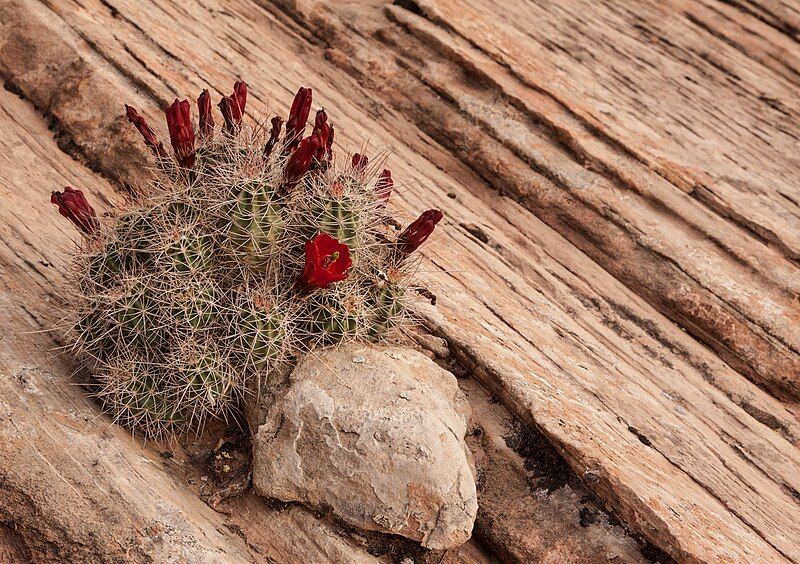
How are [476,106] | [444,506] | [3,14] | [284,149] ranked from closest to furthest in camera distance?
[444,506] < [284,149] < [3,14] < [476,106]

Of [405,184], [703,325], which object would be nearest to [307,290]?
[405,184]

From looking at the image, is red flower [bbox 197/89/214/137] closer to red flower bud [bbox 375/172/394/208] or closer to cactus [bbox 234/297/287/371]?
red flower bud [bbox 375/172/394/208]

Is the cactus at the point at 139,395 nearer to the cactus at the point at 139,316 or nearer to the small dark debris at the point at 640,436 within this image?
the cactus at the point at 139,316

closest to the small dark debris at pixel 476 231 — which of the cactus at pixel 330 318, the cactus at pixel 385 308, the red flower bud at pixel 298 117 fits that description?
the cactus at pixel 385 308

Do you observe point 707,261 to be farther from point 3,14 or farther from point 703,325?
point 3,14

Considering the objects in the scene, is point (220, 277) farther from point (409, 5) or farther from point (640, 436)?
point (409, 5)

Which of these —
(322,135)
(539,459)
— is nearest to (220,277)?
(322,135)
